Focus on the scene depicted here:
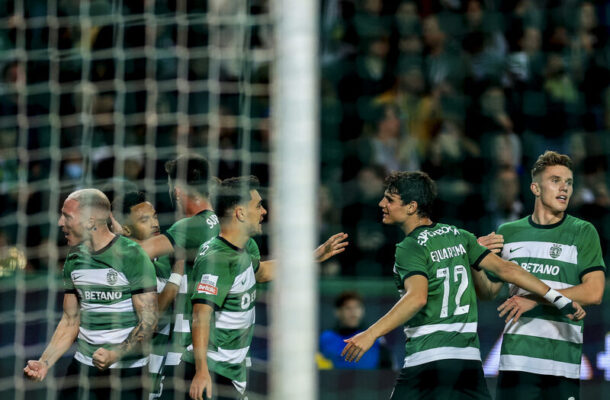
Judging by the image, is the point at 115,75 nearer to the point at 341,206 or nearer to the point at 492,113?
the point at 341,206

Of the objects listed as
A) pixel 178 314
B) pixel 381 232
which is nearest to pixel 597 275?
pixel 381 232

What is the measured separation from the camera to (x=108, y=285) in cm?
458

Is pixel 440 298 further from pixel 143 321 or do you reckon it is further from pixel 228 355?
pixel 143 321

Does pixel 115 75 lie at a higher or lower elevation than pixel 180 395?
higher

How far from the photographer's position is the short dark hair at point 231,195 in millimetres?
4338

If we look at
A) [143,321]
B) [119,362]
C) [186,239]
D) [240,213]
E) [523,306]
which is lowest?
[119,362]

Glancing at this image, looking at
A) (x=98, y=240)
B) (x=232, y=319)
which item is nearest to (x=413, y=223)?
(x=232, y=319)

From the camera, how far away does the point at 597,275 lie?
14.1 feet

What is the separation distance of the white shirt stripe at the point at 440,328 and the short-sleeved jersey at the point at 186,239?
1070mm

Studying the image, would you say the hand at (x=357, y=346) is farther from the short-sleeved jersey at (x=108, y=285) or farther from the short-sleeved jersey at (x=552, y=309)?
the short-sleeved jersey at (x=108, y=285)

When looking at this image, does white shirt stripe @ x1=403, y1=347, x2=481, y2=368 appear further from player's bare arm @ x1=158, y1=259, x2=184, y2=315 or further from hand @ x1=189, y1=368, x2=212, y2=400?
player's bare arm @ x1=158, y1=259, x2=184, y2=315

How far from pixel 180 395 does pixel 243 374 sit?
12.7 inches

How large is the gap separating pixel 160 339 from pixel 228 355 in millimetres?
526

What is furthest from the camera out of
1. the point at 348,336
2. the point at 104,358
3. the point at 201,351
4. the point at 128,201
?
the point at 348,336
